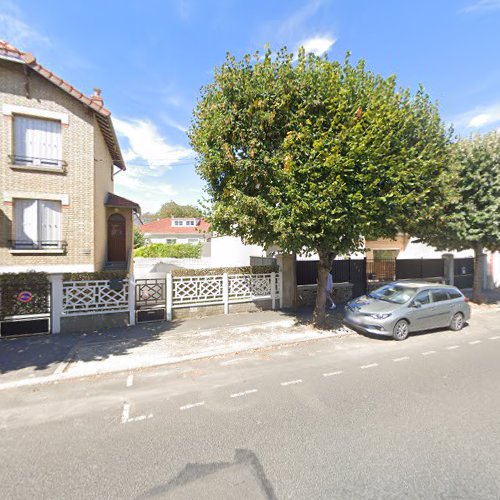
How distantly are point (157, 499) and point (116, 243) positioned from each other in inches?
536

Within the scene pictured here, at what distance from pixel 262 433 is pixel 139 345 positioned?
15.3ft

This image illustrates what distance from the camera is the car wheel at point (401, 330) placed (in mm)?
7789

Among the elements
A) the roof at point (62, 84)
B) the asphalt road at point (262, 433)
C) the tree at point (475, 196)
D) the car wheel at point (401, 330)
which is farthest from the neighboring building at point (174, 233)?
the asphalt road at point (262, 433)

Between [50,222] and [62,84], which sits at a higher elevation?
[62,84]

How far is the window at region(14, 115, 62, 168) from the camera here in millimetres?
10398

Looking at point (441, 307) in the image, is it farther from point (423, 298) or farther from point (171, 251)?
point (171, 251)

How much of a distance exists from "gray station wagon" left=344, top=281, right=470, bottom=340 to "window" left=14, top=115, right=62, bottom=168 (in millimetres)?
12256

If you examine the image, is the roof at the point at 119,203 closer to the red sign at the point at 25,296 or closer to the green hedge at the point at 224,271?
the green hedge at the point at 224,271

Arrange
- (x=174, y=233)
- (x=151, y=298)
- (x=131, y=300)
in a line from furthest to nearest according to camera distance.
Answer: (x=174, y=233)
(x=151, y=298)
(x=131, y=300)

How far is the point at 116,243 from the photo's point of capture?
14.6 meters

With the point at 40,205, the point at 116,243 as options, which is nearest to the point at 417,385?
the point at 40,205

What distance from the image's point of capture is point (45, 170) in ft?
35.0

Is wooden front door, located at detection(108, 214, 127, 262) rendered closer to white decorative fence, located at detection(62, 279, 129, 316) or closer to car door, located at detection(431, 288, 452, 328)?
white decorative fence, located at detection(62, 279, 129, 316)

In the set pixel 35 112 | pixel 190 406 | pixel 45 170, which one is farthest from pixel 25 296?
pixel 35 112
